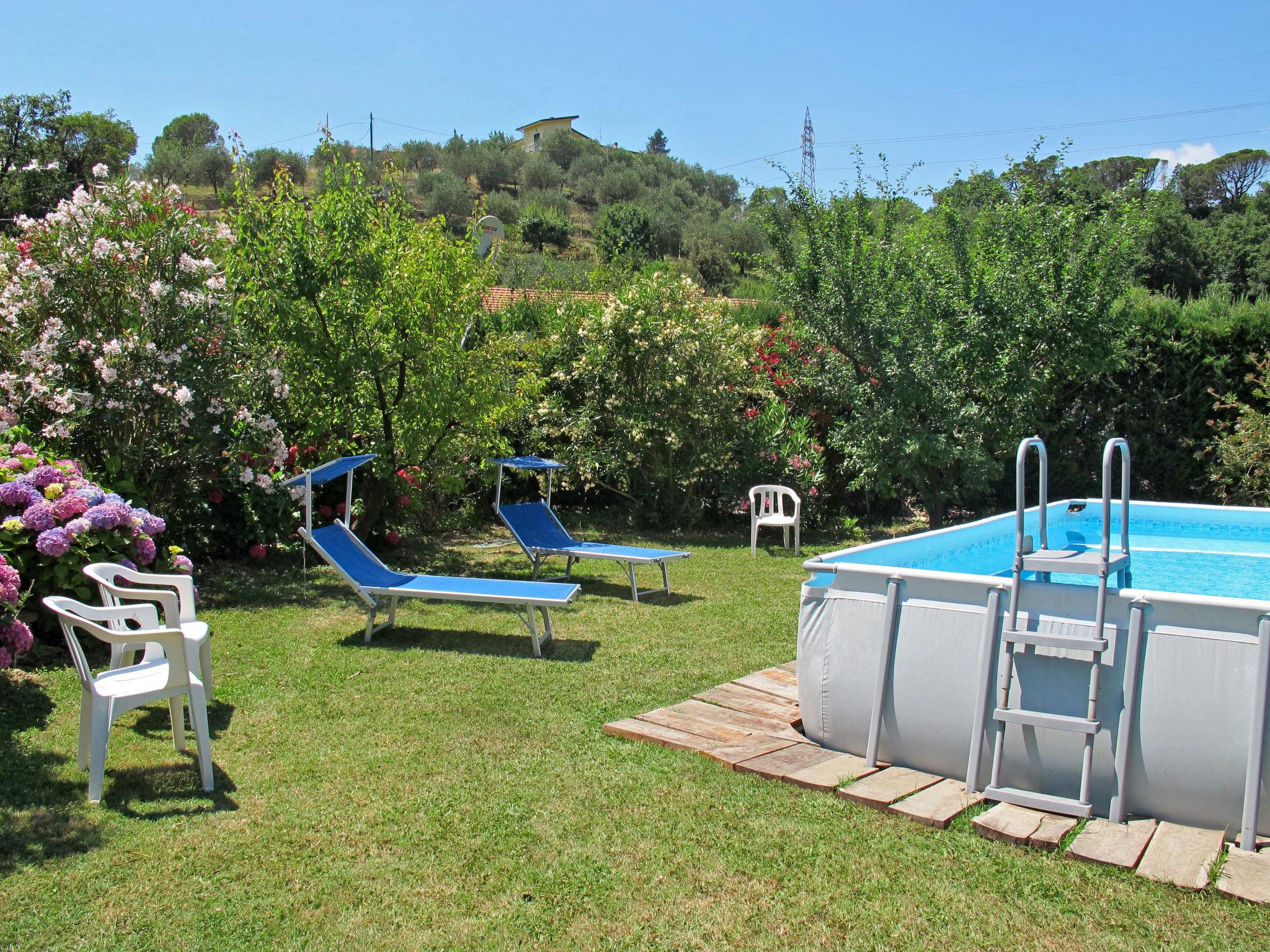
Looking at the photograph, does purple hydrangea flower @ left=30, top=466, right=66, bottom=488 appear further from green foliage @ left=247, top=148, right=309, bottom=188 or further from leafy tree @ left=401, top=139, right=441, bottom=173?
leafy tree @ left=401, top=139, right=441, bottom=173

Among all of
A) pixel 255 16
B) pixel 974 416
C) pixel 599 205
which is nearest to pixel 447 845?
pixel 974 416

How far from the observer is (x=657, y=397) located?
12070 millimetres

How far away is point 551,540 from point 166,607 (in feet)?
15.4

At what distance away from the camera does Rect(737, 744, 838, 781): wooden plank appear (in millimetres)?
4453

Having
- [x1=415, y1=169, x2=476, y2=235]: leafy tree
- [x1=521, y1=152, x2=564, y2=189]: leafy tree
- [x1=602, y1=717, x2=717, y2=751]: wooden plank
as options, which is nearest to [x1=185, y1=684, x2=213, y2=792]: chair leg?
[x1=602, y1=717, x2=717, y2=751]: wooden plank

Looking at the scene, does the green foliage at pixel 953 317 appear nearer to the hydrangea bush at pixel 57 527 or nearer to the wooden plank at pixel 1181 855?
the wooden plank at pixel 1181 855

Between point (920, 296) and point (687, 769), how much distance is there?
781 cm

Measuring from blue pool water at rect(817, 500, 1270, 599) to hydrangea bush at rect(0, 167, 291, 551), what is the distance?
6514 millimetres

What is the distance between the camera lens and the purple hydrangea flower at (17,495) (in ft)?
18.6

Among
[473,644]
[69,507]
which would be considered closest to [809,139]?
[473,644]

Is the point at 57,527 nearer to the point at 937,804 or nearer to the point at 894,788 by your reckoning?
the point at 894,788

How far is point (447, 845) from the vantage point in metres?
3.73

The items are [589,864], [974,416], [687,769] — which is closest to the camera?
[589,864]

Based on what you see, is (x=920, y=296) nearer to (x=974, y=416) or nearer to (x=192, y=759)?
(x=974, y=416)
